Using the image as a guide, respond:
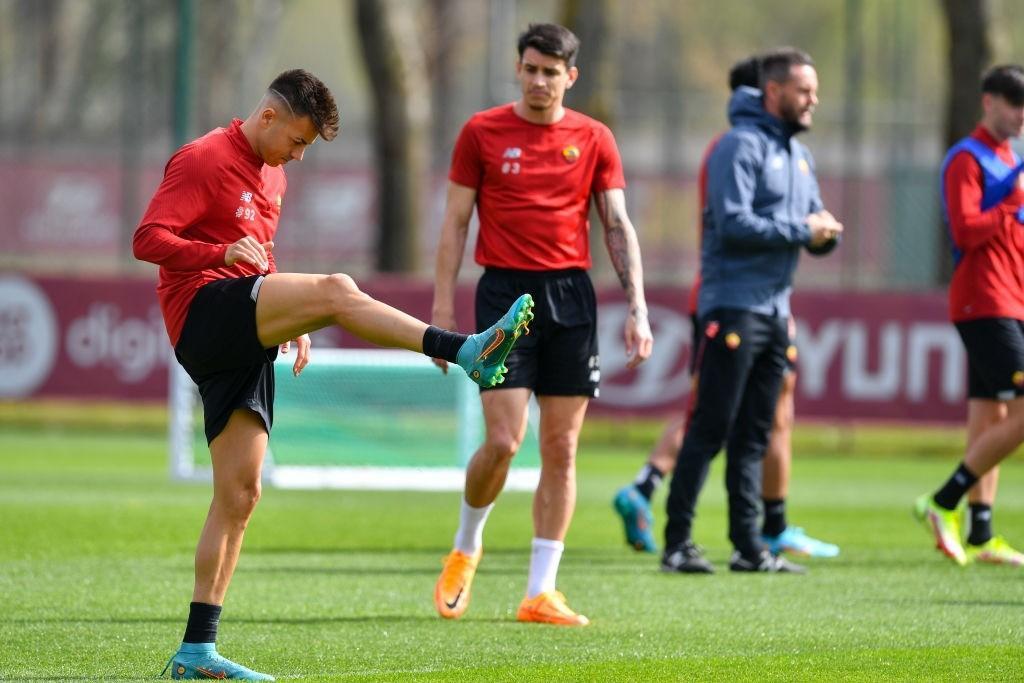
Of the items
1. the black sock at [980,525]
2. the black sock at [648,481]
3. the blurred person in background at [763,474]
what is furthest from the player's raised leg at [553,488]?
the black sock at [980,525]

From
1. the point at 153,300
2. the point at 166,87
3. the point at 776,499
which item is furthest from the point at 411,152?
the point at 166,87

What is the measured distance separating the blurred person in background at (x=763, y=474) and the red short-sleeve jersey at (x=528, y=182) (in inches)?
63.2

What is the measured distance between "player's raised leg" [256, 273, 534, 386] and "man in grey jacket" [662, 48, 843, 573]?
125 inches

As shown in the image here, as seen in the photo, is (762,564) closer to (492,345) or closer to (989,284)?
(989,284)

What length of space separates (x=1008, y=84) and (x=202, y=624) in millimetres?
5509

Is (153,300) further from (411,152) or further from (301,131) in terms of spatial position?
(301,131)

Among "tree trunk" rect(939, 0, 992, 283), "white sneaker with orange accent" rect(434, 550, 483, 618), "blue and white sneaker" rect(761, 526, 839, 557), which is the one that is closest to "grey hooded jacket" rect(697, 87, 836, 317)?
"blue and white sneaker" rect(761, 526, 839, 557)

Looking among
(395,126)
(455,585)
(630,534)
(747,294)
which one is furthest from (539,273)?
(395,126)

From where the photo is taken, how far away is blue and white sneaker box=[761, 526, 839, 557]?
9.86m

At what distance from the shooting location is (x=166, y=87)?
4853cm

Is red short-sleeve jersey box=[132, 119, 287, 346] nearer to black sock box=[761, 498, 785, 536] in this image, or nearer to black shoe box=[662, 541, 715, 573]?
black shoe box=[662, 541, 715, 573]

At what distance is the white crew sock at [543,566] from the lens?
24.8 ft

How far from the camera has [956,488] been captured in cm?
951

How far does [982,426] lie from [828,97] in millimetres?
49470
